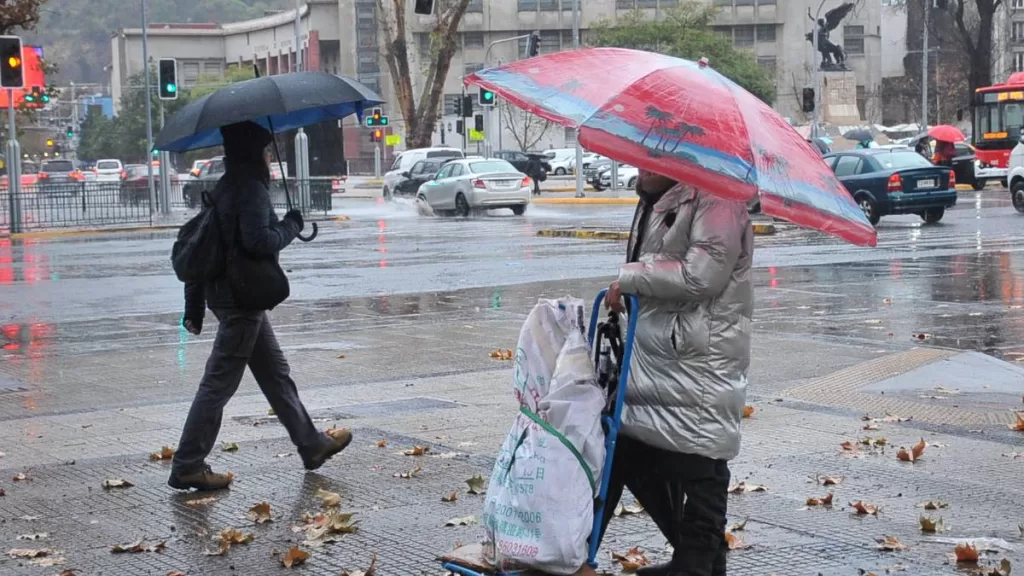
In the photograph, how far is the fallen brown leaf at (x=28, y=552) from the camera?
5898 millimetres

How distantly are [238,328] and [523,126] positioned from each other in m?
87.9

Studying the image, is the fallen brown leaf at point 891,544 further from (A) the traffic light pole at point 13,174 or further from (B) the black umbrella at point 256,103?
(A) the traffic light pole at point 13,174

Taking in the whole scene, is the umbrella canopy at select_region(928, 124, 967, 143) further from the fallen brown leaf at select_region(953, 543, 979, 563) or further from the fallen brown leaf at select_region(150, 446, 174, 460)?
the fallen brown leaf at select_region(953, 543, 979, 563)

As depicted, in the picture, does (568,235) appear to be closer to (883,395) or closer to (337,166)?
(883,395)

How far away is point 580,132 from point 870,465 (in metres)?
3.45

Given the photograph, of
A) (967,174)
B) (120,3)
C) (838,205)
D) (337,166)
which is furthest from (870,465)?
(120,3)

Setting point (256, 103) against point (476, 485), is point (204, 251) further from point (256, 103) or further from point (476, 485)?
point (476, 485)

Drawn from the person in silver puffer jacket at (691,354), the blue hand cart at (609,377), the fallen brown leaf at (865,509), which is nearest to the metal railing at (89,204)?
the fallen brown leaf at (865,509)

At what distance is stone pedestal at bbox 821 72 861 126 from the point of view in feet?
240

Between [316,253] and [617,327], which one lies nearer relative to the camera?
[617,327]

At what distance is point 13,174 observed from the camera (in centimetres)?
3428

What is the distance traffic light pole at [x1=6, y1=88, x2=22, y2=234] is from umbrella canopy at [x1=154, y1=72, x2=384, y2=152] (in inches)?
1058

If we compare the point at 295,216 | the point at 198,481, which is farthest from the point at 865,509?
the point at 198,481

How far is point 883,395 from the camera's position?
9.46 meters
